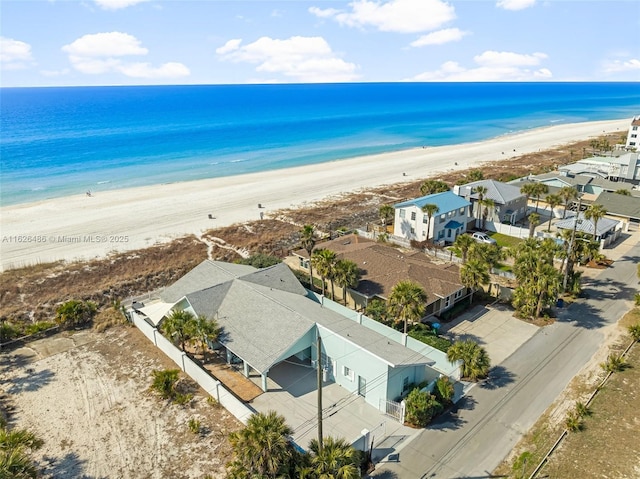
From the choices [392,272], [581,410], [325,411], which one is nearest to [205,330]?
[325,411]

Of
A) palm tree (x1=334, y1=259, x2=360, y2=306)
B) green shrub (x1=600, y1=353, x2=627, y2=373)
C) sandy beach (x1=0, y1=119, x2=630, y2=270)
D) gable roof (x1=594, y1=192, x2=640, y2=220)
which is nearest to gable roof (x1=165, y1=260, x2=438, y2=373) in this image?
palm tree (x1=334, y1=259, x2=360, y2=306)

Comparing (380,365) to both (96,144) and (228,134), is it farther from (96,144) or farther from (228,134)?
(228,134)

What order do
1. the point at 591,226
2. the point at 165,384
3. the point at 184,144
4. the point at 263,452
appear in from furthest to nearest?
the point at 184,144 → the point at 591,226 → the point at 165,384 → the point at 263,452

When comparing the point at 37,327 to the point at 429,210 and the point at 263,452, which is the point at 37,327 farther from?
the point at 429,210

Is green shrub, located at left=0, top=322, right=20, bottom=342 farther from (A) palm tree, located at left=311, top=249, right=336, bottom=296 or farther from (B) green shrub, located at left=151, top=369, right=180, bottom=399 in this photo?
(A) palm tree, located at left=311, top=249, right=336, bottom=296

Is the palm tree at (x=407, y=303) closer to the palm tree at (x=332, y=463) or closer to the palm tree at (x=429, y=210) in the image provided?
the palm tree at (x=332, y=463)

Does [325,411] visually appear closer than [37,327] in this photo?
Yes
